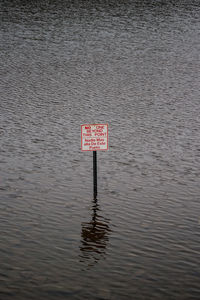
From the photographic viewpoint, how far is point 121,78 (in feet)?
97.6

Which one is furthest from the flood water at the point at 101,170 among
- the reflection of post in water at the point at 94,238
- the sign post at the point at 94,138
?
the sign post at the point at 94,138

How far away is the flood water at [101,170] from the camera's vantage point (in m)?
9.78

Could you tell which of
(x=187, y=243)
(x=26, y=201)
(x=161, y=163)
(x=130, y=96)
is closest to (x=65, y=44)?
(x=130, y=96)

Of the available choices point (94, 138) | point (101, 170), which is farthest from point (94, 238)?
point (101, 170)

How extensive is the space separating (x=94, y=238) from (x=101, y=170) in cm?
473

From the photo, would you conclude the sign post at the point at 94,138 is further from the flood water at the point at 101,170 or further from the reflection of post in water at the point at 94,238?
the reflection of post in water at the point at 94,238

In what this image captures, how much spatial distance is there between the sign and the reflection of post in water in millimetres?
1498

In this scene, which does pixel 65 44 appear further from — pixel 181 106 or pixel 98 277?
pixel 98 277

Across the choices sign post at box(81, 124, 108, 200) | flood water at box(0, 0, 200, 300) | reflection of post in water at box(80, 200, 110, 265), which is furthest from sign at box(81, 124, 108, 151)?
reflection of post in water at box(80, 200, 110, 265)

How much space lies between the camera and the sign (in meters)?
13.1

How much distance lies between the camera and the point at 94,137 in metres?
13.3

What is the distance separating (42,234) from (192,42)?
2932 cm

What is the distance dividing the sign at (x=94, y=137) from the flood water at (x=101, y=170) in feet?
4.29

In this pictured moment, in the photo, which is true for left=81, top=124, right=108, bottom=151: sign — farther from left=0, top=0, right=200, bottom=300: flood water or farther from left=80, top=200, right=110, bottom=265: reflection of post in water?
left=80, top=200, right=110, bottom=265: reflection of post in water
